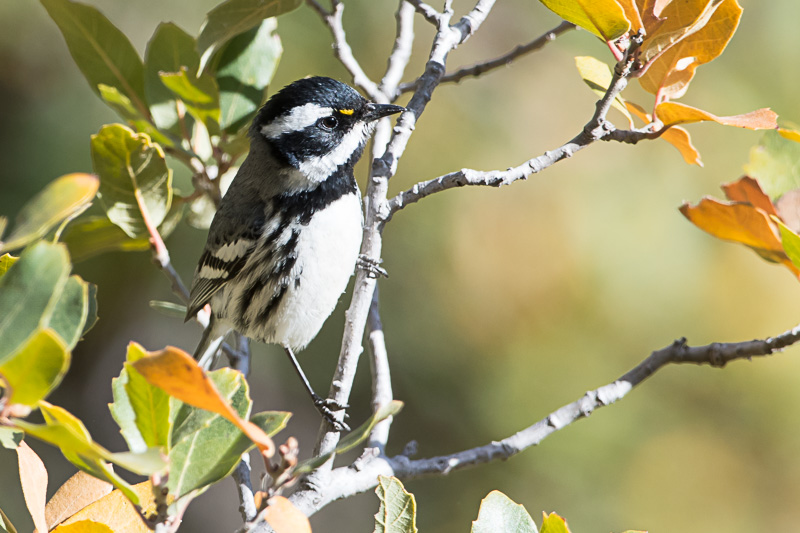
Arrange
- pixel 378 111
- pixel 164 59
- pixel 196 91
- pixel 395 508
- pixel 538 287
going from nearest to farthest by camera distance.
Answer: pixel 395 508, pixel 196 91, pixel 164 59, pixel 378 111, pixel 538 287

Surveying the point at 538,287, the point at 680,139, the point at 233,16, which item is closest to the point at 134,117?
the point at 233,16

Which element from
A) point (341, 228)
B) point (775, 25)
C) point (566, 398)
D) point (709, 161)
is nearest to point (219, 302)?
point (341, 228)

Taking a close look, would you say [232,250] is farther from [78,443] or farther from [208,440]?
[78,443]

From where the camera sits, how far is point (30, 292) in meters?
0.83

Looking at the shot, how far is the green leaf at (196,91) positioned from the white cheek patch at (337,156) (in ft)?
1.60

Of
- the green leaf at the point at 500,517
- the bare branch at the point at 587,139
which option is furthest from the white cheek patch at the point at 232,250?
the green leaf at the point at 500,517

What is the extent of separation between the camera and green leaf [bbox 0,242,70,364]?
81 cm

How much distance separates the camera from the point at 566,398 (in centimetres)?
268

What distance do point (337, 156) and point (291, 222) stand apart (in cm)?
30

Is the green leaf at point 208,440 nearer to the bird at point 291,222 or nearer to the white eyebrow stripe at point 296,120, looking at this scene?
the bird at point 291,222

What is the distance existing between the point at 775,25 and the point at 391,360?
1.99 metres

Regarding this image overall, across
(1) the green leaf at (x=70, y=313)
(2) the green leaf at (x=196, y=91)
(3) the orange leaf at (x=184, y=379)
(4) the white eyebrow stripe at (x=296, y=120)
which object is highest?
(4) the white eyebrow stripe at (x=296, y=120)

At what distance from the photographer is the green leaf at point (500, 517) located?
120 centimetres

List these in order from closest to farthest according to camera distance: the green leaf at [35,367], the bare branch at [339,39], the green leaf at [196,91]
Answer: the green leaf at [35,367], the green leaf at [196,91], the bare branch at [339,39]
